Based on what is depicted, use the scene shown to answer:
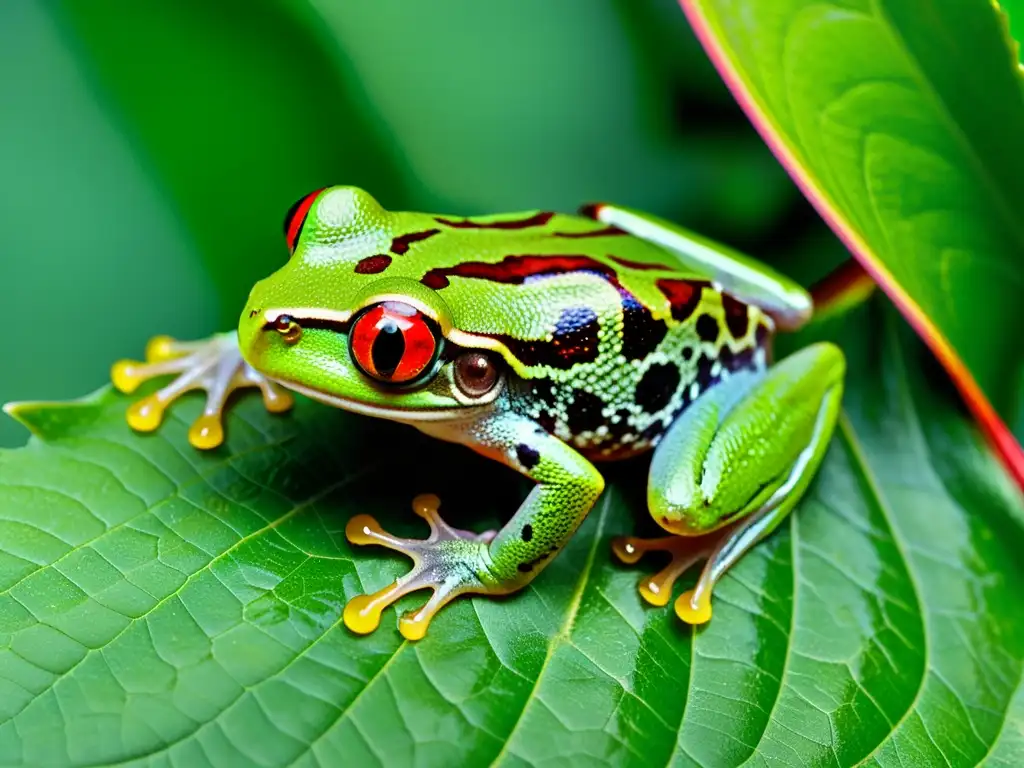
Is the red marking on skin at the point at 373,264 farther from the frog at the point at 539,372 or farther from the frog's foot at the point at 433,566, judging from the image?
the frog's foot at the point at 433,566

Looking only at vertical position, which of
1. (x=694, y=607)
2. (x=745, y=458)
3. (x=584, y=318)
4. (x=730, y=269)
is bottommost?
(x=694, y=607)

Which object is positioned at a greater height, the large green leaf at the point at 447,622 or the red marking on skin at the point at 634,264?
the red marking on skin at the point at 634,264

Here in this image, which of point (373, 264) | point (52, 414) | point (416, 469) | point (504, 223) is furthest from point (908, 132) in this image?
point (52, 414)

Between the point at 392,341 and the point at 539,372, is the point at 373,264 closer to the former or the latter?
the point at 392,341

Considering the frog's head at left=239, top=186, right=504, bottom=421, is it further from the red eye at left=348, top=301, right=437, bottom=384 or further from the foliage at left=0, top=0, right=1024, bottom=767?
the foliage at left=0, top=0, right=1024, bottom=767

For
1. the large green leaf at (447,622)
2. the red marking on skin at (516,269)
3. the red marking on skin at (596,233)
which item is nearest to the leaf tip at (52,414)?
the large green leaf at (447,622)
